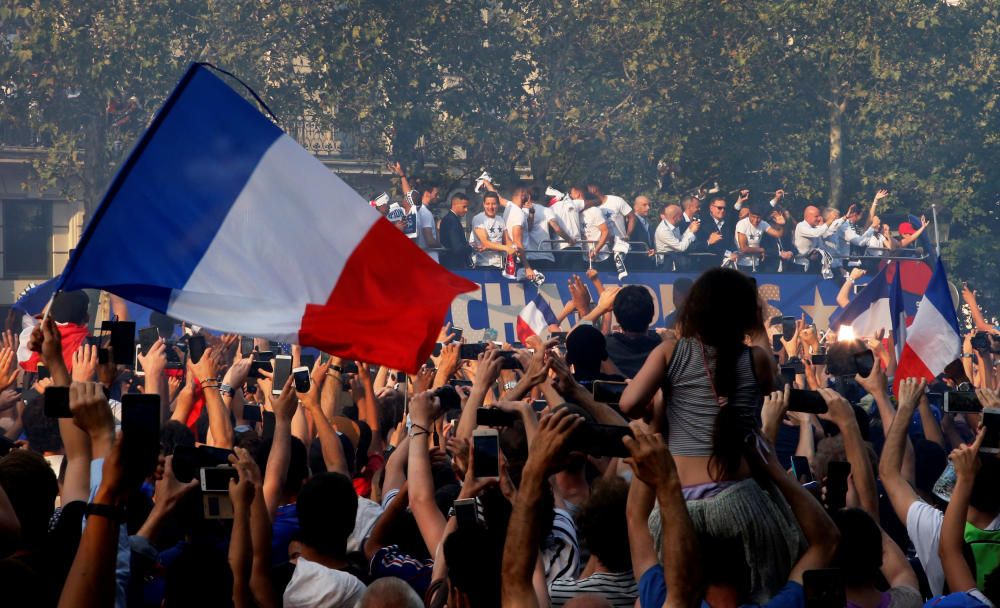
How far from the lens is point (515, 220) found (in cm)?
1923

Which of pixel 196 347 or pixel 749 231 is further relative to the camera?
pixel 749 231

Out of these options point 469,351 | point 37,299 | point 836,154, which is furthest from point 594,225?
point 469,351

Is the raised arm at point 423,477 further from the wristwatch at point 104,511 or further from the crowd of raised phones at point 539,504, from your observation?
the wristwatch at point 104,511

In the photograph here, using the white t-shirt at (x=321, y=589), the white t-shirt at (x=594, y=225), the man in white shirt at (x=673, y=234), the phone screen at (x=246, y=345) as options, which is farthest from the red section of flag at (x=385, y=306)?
the man in white shirt at (x=673, y=234)

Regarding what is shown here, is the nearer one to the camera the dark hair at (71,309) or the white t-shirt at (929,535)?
the white t-shirt at (929,535)

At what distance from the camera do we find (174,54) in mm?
26781

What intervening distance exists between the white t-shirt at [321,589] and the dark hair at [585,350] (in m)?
2.20

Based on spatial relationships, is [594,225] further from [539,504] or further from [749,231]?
[539,504]

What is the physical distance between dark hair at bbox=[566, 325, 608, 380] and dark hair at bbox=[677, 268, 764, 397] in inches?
79.3

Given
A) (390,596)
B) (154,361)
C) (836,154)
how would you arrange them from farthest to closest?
(836,154)
(154,361)
(390,596)

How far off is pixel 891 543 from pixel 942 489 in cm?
74

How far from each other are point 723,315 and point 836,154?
→ 26100 millimetres

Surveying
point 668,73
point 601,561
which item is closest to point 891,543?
point 601,561

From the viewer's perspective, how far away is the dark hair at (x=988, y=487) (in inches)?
181
